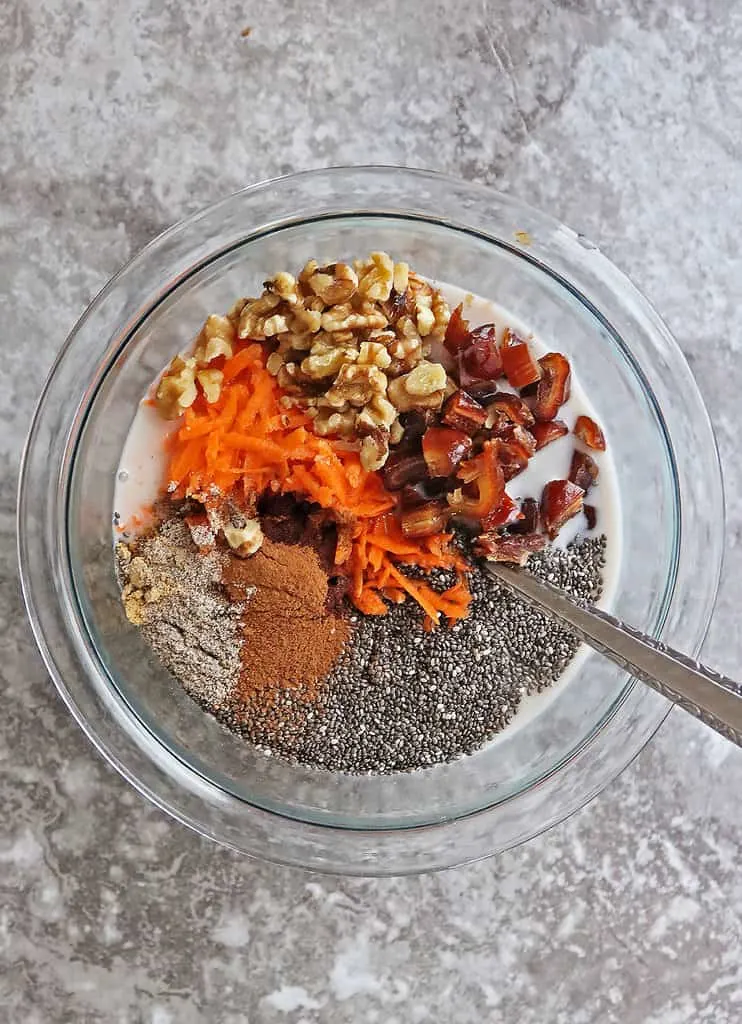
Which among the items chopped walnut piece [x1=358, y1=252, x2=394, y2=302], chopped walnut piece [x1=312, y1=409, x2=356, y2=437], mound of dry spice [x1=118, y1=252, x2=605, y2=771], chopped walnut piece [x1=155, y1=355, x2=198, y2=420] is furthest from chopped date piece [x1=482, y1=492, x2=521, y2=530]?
chopped walnut piece [x1=155, y1=355, x2=198, y2=420]

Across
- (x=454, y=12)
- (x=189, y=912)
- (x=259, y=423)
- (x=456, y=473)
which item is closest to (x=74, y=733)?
(x=189, y=912)

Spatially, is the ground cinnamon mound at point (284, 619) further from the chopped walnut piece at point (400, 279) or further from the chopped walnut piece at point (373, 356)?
the chopped walnut piece at point (400, 279)

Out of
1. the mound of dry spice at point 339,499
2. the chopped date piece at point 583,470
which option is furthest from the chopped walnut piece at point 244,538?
the chopped date piece at point 583,470

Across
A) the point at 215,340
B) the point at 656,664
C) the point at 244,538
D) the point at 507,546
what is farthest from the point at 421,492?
the point at 656,664

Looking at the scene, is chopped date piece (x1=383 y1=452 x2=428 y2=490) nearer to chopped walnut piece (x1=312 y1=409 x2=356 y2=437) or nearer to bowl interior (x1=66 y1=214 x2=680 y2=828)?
chopped walnut piece (x1=312 y1=409 x2=356 y2=437)

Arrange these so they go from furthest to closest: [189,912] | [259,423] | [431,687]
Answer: [189,912]
[431,687]
[259,423]

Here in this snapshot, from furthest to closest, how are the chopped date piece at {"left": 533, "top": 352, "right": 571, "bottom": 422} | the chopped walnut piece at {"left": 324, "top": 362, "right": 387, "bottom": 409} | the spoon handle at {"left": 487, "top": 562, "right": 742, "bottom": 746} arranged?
the chopped date piece at {"left": 533, "top": 352, "right": 571, "bottom": 422}, the chopped walnut piece at {"left": 324, "top": 362, "right": 387, "bottom": 409}, the spoon handle at {"left": 487, "top": 562, "right": 742, "bottom": 746}

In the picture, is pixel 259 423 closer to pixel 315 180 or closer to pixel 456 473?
pixel 456 473
